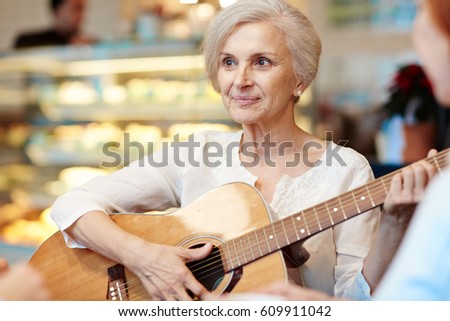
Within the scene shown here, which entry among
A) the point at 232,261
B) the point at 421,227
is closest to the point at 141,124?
the point at 232,261

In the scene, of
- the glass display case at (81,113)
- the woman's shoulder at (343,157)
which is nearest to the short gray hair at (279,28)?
the woman's shoulder at (343,157)

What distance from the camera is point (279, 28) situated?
132 cm

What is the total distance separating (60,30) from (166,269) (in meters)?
2.71

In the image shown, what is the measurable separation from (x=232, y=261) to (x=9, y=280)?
1.26 feet

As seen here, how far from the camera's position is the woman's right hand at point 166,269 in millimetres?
1201

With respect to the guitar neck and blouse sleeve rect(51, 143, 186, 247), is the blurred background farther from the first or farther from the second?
the guitar neck

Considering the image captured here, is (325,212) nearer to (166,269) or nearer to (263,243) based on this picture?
(263,243)

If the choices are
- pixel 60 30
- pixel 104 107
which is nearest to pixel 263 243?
pixel 104 107

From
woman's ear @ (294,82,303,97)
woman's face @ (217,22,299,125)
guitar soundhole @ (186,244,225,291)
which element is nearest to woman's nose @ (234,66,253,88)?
woman's face @ (217,22,299,125)

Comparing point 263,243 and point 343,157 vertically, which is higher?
point 343,157

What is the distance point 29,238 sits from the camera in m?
3.06

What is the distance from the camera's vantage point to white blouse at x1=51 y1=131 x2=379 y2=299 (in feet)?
4.18

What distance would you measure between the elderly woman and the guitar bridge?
1.2 inches

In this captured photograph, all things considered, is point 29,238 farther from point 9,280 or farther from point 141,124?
point 9,280
